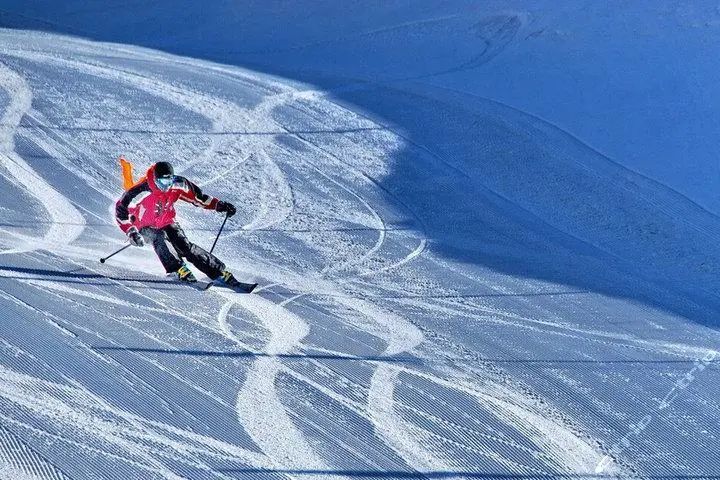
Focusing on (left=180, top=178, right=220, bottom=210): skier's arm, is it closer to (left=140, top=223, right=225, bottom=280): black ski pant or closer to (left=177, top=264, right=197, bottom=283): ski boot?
(left=140, top=223, right=225, bottom=280): black ski pant

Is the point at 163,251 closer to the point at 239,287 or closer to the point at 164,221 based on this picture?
the point at 164,221

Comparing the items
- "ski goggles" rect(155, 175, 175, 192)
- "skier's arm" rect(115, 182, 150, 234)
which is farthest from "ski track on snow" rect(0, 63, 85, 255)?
"ski goggles" rect(155, 175, 175, 192)

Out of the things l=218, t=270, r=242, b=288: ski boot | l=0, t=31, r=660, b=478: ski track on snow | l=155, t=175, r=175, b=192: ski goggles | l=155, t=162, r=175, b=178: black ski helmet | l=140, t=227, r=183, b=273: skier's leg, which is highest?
l=155, t=162, r=175, b=178: black ski helmet

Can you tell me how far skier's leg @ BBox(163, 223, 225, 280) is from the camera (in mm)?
9391

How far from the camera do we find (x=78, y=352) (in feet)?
25.0

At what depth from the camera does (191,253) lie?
9406 millimetres

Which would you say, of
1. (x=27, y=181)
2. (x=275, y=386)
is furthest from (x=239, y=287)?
(x=27, y=181)

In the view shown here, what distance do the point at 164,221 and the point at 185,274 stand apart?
21.8 inches

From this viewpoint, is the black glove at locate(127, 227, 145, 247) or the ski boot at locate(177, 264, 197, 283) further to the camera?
the ski boot at locate(177, 264, 197, 283)

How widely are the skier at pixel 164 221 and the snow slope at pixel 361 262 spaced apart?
0.93 ft

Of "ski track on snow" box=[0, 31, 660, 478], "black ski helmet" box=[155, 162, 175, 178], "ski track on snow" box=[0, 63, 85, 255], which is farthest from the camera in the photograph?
"ski track on snow" box=[0, 63, 85, 255]

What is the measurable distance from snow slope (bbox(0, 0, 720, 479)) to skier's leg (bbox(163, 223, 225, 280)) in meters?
0.28

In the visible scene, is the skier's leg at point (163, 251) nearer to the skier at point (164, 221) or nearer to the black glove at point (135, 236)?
the skier at point (164, 221)

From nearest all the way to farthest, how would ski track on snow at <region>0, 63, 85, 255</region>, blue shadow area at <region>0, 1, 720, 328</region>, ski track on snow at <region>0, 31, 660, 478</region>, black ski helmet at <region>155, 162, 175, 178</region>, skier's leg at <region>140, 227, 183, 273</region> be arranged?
1. ski track on snow at <region>0, 31, 660, 478</region>
2. black ski helmet at <region>155, 162, 175, 178</region>
3. skier's leg at <region>140, 227, 183, 273</region>
4. ski track on snow at <region>0, 63, 85, 255</region>
5. blue shadow area at <region>0, 1, 720, 328</region>
